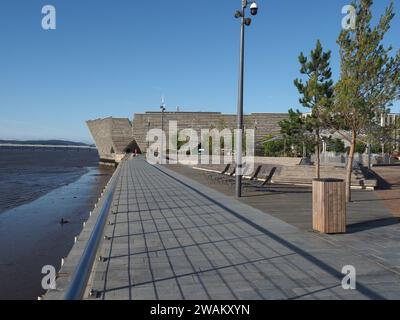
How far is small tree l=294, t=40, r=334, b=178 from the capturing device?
12.9 meters

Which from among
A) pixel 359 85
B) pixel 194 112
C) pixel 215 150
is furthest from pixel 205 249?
pixel 194 112

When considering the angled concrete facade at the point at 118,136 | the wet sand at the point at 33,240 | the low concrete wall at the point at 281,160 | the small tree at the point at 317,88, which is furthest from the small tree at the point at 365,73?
the angled concrete facade at the point at 118,136

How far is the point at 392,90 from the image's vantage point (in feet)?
37.2

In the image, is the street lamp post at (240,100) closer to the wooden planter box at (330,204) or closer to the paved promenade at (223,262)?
the paved promenade at (223,262)

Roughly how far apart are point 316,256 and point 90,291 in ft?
10.8

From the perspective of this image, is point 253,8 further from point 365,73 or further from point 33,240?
point 33,240

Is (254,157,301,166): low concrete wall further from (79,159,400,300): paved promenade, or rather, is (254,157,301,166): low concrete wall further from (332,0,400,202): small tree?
(79,159,400,300): paved promenade

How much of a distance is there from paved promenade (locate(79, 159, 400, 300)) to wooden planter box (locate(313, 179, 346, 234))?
0.43 metres

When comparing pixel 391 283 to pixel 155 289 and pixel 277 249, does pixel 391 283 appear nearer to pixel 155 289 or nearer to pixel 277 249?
pixel 277 249

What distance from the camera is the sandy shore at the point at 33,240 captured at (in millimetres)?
7855

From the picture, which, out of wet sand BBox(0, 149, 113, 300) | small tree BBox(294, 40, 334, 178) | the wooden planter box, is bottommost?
wet sand BBox(0, 149, 113, 300)

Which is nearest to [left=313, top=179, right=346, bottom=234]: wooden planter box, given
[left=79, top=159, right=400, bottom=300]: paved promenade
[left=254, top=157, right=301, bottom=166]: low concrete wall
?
[left=79, top=159, right=400, bottom=300]: paved promenade

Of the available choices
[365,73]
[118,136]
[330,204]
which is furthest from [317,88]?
[118,136]

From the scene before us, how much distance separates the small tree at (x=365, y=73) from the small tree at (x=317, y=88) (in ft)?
2.93
